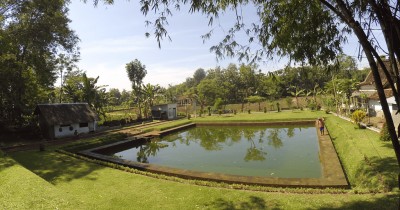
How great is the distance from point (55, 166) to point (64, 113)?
41.2 ft

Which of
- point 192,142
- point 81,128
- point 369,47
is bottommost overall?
point 192,142

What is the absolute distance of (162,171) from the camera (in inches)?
441

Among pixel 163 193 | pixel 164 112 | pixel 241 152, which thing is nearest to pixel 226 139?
pixel 241 152

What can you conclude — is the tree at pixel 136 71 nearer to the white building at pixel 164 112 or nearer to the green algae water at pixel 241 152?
the white building at pixel 164 112

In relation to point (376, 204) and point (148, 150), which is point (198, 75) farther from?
point (376, 204)

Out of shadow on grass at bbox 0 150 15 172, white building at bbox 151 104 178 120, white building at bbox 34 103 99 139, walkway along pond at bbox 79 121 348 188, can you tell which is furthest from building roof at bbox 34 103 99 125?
white building at bbox 151 104 178 120

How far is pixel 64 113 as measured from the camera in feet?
77.5

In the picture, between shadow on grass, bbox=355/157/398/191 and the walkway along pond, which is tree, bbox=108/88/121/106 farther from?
shadow on grass, bbox=355/157/398/191

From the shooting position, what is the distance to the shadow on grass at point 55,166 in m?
10.6

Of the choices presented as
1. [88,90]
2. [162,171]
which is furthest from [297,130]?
[88,90]

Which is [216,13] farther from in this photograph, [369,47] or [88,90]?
[88,90]

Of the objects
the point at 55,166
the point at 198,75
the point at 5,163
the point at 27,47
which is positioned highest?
the point at 198,75

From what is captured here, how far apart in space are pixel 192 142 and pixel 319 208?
15.6 meters

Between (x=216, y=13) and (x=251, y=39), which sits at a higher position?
(x=216, y=13)
